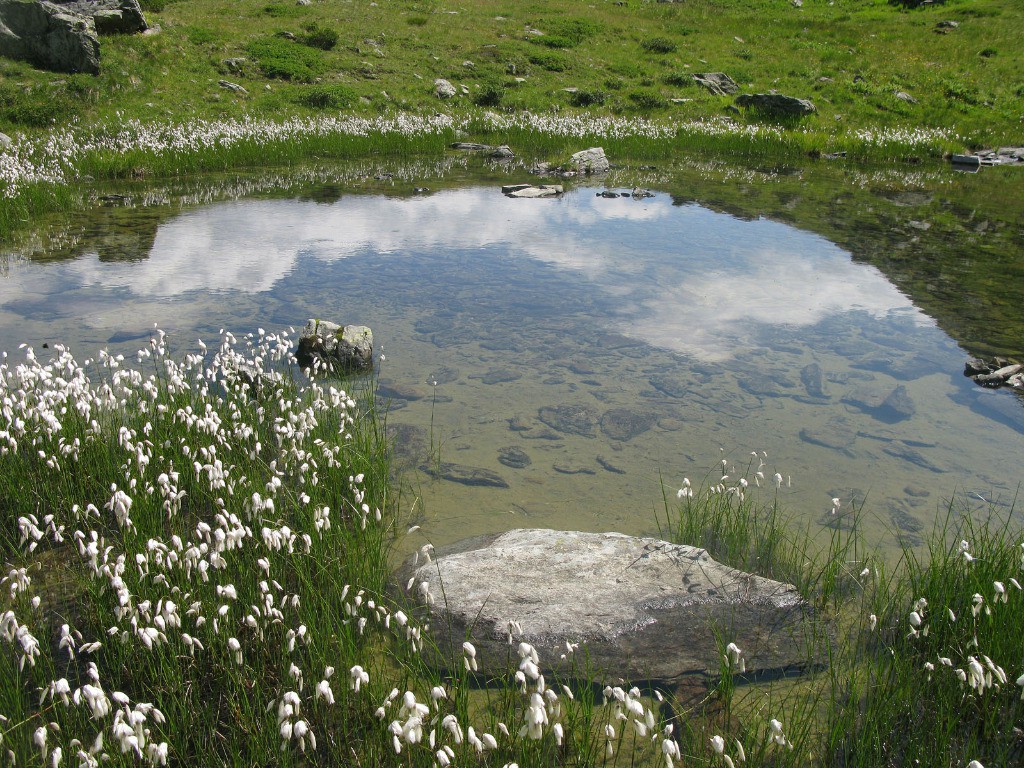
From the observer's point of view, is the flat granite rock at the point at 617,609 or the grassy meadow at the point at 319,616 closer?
the grassy meadow at the point at 319,616

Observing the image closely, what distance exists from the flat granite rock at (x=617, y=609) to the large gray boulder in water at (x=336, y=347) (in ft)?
15.7

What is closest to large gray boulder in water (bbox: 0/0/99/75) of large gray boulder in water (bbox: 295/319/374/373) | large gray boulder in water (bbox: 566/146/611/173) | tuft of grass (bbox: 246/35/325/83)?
tuft of grass (bbox: 246/35/325/83)

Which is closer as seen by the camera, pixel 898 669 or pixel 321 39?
pixel 898 669

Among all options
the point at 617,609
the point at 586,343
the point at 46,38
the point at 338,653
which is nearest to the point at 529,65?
the point at 46,38

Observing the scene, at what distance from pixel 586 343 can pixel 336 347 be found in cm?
391

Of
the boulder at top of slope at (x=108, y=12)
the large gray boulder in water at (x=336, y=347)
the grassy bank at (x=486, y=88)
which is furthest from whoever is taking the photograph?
the boulder at top of slope at (x=108, y=12)

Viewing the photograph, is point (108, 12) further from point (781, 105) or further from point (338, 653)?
point (338, 653)

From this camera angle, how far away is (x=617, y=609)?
5.45 metres

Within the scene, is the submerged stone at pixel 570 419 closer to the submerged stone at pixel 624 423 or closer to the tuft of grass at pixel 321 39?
the submerged stone at pixel 624 423

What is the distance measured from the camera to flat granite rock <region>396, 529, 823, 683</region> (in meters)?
5.16

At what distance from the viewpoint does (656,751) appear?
4.39 m

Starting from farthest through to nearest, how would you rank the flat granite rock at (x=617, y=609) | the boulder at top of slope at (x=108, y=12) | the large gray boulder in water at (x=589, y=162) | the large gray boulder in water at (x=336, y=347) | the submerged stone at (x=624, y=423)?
1. the boulder at top of slope at (x=108, y=12)
2. the large gray boulder in water at (x=589, y=162)
3. the large gray boulder in water at (x=336, y=347)
4. the submerged stone at (x=624, y=423)
5. the flat granite rock at (x=617, y=609)

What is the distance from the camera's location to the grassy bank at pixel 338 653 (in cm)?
405

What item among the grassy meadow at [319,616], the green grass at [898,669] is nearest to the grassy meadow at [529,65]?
the grassy meadow at [319,616]
